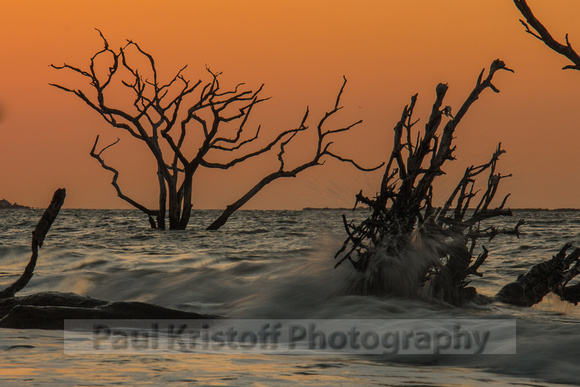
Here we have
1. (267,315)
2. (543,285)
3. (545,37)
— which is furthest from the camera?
(543,285)

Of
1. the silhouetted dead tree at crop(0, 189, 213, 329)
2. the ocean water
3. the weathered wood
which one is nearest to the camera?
the ocean water

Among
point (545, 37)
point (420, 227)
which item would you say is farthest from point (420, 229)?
point (545, 37)

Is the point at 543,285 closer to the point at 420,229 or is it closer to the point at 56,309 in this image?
the point at 420,229

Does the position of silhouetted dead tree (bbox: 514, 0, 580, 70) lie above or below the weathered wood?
above

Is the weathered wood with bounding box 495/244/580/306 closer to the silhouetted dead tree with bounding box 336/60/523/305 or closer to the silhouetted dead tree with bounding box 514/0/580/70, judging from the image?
the silhouetted dead tree with bounding box 336/60/523/305

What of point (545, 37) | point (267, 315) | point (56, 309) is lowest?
point (267, 315)

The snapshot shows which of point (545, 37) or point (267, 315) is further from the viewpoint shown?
point (267, 315)

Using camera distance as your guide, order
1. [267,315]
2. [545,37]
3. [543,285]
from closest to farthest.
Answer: [545,37] < [267,315] < [543,285]

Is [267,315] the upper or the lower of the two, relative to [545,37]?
lower

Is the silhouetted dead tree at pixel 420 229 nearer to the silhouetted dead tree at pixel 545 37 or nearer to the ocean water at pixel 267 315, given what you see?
the ocean water at pixel 267 315

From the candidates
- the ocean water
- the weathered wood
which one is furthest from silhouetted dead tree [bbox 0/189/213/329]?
the weathered wood

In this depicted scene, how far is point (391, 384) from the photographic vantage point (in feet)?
12.5

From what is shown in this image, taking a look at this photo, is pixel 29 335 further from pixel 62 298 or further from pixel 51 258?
pixel 51 258

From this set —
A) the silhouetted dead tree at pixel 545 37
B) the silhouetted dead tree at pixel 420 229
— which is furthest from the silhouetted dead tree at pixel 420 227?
the silhouetted dead tree at pixel 545 37
